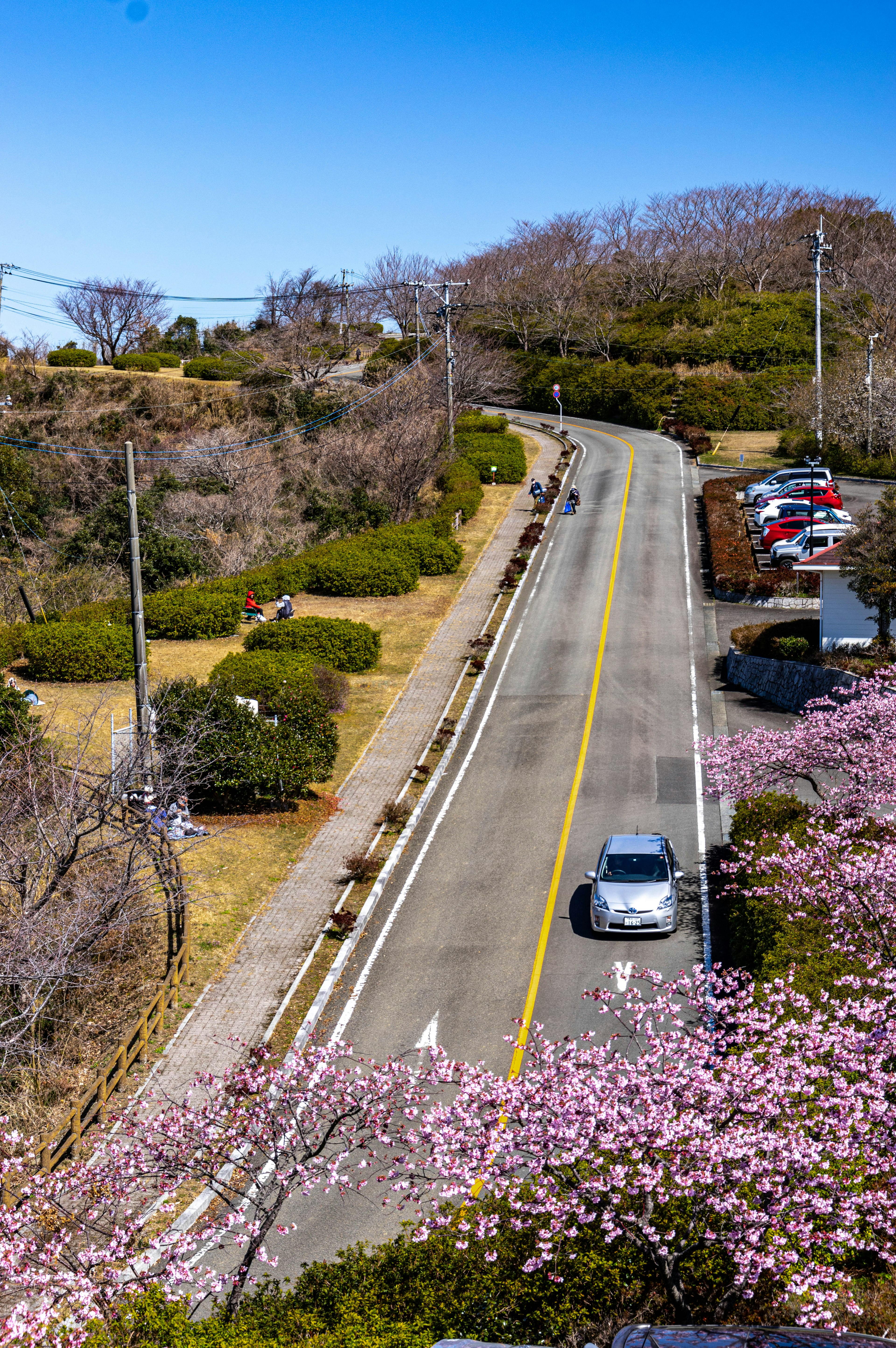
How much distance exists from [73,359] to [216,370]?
11.2 meters

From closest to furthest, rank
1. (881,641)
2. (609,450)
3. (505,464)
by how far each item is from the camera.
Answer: (881,641) → (505,464) → (609,450)

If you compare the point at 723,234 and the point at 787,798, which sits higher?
the point at 723,234

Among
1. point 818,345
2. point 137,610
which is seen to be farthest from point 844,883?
point 818,345

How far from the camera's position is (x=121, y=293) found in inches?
3484

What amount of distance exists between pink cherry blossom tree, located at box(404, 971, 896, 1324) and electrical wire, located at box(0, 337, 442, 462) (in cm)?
4792

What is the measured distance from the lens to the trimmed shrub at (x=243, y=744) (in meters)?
Answer: 23.7

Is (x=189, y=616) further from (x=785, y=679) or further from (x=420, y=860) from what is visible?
(x=785, y=679)

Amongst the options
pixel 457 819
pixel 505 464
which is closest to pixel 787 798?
pixel 457 819

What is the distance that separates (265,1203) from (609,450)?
51.2 m

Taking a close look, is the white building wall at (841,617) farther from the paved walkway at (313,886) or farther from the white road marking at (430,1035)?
the white road marking at (430,1035)

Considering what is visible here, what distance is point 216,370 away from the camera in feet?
250

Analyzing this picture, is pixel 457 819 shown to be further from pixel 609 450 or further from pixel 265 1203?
pixel 609 450

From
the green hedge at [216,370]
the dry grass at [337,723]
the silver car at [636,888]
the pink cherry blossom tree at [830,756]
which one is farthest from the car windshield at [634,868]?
the green hedge at [216,370]

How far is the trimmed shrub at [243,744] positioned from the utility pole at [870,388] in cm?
3750
